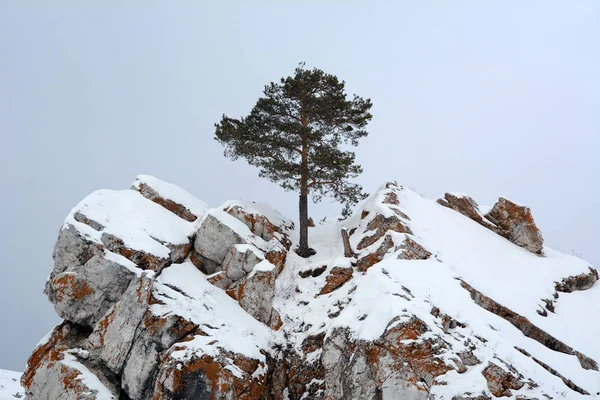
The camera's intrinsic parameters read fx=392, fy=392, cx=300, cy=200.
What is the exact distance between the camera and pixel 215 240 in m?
18.6

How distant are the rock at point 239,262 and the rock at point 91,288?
14.0ft

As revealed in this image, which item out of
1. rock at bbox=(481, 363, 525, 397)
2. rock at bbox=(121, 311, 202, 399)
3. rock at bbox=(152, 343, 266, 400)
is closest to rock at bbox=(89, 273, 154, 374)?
rock at bbox=(121, 311, 202, 399)

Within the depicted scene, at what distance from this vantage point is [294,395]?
45.2 ft

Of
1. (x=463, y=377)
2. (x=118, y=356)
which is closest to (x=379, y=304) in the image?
(x=463, y=377)

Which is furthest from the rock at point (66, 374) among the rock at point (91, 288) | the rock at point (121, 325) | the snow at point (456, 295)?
the snow at point (456, 295)

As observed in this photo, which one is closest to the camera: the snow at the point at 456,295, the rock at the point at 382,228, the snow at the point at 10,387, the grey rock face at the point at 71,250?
the snow at the point at 456,295

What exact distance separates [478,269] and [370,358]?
839 centimetres

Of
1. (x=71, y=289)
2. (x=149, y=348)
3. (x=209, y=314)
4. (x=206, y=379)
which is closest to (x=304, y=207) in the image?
(x=209, y=314)

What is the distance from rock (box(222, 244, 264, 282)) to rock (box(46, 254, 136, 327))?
4252 millimetres

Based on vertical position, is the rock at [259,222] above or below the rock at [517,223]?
below

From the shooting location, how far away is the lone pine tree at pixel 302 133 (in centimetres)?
2139

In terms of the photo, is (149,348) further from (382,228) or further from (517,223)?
(517,223)

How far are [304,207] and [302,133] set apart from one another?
4103 mm

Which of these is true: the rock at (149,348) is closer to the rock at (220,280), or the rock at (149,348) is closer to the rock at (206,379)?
the rock at (206,379)
